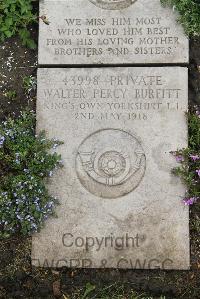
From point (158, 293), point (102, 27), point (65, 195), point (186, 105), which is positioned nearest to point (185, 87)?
point (186, 105)

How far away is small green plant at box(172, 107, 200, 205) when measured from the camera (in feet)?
14.5

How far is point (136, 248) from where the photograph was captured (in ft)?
14.5

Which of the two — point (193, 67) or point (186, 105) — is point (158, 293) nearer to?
point (186, 105)

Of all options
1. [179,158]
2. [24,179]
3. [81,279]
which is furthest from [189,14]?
[81,279]

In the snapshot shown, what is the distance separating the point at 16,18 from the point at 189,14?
1502mm

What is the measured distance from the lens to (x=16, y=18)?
4.82 m

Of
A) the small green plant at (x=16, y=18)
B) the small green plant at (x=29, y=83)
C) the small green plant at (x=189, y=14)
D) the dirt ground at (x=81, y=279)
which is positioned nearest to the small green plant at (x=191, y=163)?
the dirt ground at (x=81, y=279)

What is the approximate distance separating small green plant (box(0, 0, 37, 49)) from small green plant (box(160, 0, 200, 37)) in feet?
3.86

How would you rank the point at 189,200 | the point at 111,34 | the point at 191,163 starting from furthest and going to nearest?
1. the point at 111,34
2. the point at 191,163
3. the point at 189,200

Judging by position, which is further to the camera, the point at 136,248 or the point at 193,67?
the point at 193,67

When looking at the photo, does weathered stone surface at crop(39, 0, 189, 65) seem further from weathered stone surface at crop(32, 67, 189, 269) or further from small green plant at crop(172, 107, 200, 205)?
small green plant at crop(172, 107, 200, 205)

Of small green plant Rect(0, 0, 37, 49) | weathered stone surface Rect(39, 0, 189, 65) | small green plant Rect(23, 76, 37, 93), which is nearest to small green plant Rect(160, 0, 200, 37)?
weathered stone surface Rect(39, 0, 189, 65)

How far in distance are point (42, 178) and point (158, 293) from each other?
132 cm

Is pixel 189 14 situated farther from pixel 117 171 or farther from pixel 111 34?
pixel 117 171
